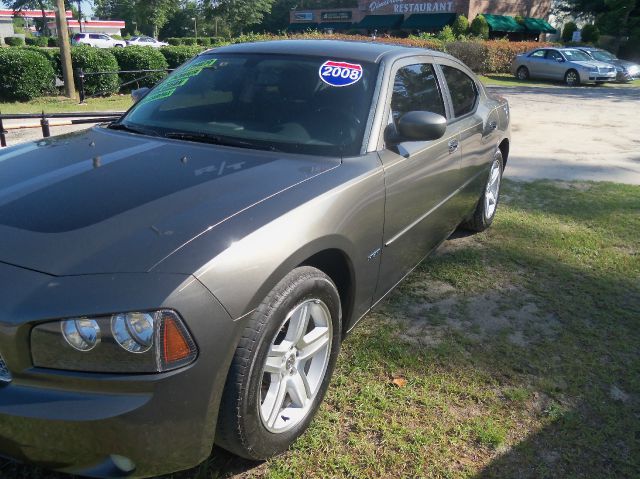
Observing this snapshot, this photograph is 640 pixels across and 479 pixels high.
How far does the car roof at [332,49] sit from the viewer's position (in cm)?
337

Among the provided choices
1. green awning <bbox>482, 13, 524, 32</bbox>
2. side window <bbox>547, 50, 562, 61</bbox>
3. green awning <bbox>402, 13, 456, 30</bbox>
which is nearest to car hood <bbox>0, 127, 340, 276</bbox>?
side window <bbox>547, 50, 562, 61</bbox>

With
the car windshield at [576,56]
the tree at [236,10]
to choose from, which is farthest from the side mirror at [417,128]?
the tree at [236,10]

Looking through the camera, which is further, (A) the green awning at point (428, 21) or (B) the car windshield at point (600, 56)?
(A) the green awning at point (428, 21)

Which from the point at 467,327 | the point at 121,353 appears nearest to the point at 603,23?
the point at 467,327

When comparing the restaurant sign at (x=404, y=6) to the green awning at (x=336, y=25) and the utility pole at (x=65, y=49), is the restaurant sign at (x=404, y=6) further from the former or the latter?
the utility pole at (x=65, y=49)

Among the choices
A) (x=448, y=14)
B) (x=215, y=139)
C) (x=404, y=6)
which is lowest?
(x=215, y=139)

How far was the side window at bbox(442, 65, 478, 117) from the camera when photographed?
13.7ft

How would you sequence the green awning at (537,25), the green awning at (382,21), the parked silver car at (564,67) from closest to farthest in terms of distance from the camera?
Answer: 1. the parked silver car at (564,67)
2. the green awning at (537,25)
3. the green awning at (382,21)

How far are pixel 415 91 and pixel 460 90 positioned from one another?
100 cm

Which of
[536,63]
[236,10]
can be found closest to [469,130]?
[536,63]

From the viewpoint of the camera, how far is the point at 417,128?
9.76ft

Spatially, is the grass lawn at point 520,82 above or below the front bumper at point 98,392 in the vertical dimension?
below

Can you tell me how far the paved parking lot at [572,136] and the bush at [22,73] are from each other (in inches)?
197

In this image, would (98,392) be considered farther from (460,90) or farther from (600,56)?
(600,56)
